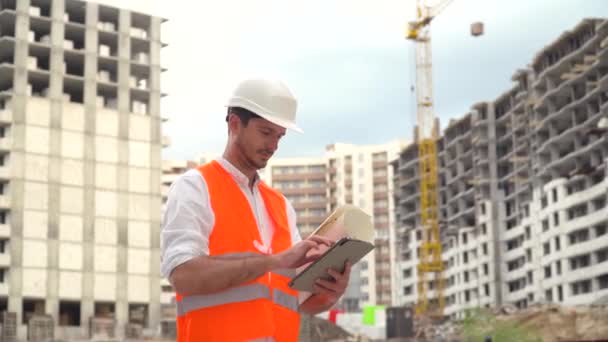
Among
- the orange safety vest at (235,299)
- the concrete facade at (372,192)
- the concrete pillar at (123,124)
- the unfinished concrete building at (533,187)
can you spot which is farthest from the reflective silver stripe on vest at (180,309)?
the concrete facade at (372,192)

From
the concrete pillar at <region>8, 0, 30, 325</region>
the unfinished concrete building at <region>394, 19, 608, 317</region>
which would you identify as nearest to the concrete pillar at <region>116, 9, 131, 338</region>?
the concrete pillar at <region>8, 0, 30, 325</region>

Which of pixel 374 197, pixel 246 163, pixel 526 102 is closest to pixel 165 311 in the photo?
pixel 526 102

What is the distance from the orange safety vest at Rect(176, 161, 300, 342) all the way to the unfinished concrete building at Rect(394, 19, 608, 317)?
304ft

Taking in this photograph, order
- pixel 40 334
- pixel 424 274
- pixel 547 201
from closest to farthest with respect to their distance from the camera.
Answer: pixel 40 334 → pixel 547 201 → pixel 424 274

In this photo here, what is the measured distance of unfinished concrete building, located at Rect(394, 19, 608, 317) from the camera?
97062mm

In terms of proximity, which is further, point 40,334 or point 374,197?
point 374,197

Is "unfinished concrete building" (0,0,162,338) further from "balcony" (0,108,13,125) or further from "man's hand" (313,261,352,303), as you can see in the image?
"man's hand" (313,261,352,303)

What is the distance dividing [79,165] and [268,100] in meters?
89.4

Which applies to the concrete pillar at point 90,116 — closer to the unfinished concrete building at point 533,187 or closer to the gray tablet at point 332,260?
the unfinished concrete building at point 533,187

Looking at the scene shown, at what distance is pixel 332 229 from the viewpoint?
3518 mm

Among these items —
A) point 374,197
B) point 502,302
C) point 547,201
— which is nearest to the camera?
point 547,201

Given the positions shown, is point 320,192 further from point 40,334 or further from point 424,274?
point 40,334

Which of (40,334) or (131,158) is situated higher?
(131,158)

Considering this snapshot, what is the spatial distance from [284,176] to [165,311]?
85553mm
